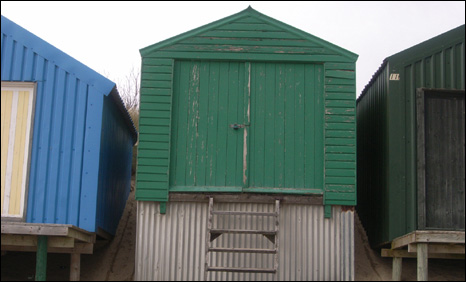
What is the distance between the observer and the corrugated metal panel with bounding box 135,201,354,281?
32.4ft

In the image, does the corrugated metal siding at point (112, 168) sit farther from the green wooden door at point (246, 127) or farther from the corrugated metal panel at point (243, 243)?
the green wooden door at point (246, 127)

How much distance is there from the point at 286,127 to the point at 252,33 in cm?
179

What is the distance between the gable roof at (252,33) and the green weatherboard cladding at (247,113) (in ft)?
0.06

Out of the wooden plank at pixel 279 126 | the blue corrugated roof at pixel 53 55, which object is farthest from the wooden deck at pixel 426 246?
the blue corrugated roof at pixel 53 55

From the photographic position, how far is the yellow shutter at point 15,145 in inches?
385

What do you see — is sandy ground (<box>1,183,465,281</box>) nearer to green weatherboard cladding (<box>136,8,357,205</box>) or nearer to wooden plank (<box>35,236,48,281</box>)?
wooden plank (<box>35,236,48,281</box>)

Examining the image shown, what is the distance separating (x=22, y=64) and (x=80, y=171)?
Answer: 6.98ft

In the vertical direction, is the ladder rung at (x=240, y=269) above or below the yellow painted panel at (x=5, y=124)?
below

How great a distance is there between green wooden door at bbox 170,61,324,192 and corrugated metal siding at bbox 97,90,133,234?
4.92ft

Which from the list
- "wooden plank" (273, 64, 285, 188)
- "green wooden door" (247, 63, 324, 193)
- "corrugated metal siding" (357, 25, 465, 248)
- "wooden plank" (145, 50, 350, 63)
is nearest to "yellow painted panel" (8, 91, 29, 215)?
"wooden plank" (145, 50, 350, 63)

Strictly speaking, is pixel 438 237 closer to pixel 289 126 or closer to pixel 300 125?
pixel 300 125

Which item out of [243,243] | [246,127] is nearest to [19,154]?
[246,127]

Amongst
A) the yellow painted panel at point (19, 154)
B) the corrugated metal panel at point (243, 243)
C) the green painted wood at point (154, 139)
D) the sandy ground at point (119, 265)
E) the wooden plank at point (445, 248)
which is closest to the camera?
the wooden plank at point (445, 248)

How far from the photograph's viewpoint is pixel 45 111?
32.8 feet
